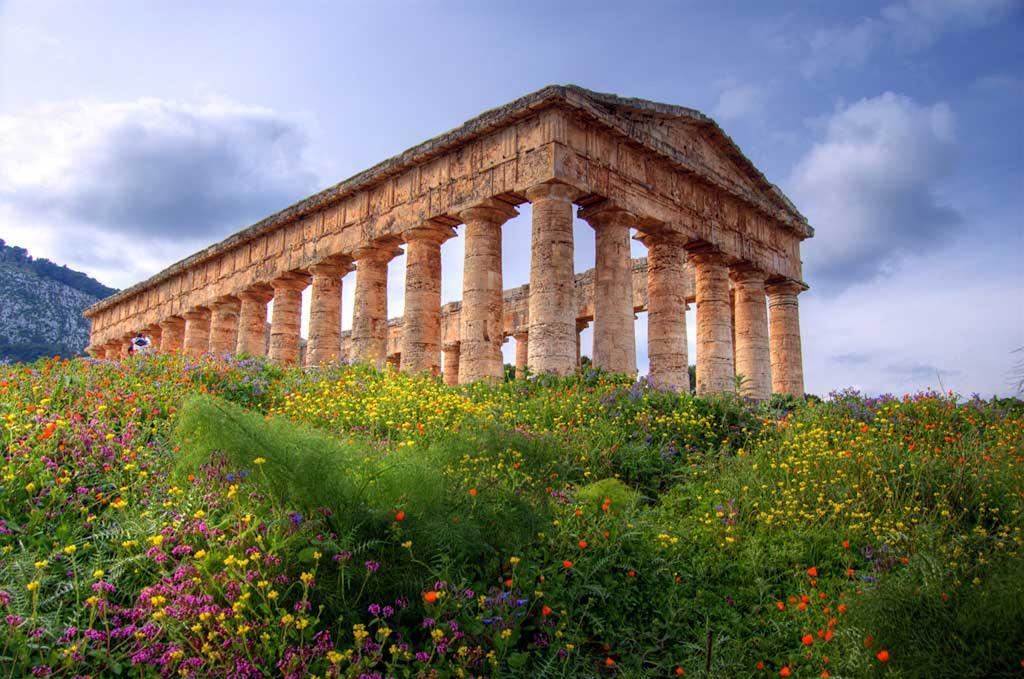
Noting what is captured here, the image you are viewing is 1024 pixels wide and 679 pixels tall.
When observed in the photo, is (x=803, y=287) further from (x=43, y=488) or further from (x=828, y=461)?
(x=43, y=488)

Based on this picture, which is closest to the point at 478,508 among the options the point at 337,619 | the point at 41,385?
the point at 337,619

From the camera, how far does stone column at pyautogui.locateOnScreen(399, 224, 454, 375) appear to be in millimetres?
19438

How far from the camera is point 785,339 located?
78.2 feet

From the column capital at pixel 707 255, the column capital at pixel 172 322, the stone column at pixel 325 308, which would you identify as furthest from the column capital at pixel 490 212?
the column capital at pixel 172 322

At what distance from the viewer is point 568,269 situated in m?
16.9

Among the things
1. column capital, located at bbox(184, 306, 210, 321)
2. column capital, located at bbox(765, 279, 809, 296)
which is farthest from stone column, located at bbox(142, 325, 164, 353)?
column capital, located at bbox(765, 279, 809, 296)

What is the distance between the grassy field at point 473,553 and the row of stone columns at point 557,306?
8.14m

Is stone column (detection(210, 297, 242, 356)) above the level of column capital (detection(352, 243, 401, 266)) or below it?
below

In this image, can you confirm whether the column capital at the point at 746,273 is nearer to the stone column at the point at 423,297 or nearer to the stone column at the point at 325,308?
the stone column at the point at 423,297

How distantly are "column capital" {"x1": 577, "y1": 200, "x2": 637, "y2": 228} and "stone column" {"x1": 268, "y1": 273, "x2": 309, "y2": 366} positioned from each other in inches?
436

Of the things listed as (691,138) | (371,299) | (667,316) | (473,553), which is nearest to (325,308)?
(371,299)

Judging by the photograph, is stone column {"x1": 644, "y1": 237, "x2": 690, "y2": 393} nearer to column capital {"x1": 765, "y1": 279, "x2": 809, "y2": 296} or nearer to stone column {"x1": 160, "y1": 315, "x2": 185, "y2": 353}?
column capital {"x1": 765, "y1": 279, "x2": 809, "y2": 296}

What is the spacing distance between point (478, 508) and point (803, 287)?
21.2 m

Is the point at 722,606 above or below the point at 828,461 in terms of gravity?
below
